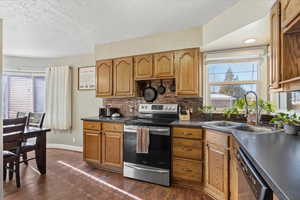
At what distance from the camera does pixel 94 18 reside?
8.15ft

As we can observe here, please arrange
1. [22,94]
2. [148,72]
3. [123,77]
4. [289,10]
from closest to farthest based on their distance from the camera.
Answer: [289,10] → [148,72] → [123,77] → [22,94]

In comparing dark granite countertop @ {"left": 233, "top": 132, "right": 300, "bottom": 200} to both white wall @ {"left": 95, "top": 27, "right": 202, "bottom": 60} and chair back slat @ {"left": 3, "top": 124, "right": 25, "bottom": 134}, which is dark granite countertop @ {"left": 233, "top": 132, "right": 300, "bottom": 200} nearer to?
white wall @ {"left": 95, "top": 27, "right": 202, "bottom": 60}

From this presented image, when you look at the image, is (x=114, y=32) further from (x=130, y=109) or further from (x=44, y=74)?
(x=44, y=74)

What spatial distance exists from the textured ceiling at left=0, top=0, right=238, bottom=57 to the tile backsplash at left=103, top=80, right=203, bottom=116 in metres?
1.05

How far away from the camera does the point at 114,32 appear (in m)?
3.03

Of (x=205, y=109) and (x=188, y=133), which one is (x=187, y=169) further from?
(x=205, y=109)

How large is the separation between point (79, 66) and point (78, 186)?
2.92 meters

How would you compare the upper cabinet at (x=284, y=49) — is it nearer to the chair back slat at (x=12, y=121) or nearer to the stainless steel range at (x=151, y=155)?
the stainless steel range at (x=151, y=155)

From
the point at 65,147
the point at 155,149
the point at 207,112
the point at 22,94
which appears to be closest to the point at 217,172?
the point at 155,149

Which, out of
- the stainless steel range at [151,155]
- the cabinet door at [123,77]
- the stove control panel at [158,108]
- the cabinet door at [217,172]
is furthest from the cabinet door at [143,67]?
the cabinet door at [217,172]

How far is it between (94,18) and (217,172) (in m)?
2.59

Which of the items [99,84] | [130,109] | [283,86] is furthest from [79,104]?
[283,86]

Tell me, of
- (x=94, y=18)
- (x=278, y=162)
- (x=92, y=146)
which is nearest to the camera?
(x=278, y=162)

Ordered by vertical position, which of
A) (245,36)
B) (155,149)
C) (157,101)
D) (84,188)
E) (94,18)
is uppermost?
(94,18)
